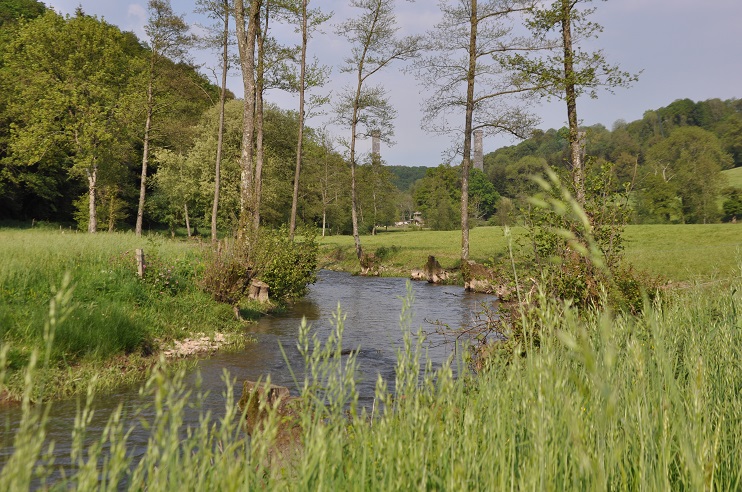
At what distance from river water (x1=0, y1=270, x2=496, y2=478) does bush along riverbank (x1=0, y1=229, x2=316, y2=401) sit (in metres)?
0.54

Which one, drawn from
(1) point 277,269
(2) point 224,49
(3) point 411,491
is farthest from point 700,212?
(3) point 411,491

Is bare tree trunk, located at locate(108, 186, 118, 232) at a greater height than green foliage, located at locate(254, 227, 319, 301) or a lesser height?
greater

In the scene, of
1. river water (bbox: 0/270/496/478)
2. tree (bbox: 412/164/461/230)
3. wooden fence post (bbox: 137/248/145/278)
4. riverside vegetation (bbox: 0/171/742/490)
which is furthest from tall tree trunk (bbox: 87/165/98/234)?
tree (bbox: 412/164/461/230)

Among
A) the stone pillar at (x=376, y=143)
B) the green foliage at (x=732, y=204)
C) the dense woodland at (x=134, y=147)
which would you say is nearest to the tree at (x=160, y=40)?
the dense woodland at (x=134, y=147)

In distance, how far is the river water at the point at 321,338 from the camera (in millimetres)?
6918

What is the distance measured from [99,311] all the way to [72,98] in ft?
90.5

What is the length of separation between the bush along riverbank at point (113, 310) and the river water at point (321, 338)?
536mm

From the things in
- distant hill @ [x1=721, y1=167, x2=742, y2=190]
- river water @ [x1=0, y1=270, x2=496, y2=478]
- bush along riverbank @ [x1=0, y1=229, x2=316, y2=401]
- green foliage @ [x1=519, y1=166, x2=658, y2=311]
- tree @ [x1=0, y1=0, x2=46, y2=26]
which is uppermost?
tree @ [x1=0, y1=0, x2=46, y2=26]

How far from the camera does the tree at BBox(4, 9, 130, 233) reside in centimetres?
3259

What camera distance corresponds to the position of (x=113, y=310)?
10.7 meters

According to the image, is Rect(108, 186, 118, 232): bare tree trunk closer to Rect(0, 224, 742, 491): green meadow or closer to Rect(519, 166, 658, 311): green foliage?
Rect(0, 224, 742, 491): green meadow

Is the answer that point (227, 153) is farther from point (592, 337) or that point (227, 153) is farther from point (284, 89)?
point (592, 337)

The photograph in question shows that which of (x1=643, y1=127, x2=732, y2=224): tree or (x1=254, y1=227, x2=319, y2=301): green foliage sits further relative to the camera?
(x1=643, y1=127, x2=732, y2=224): tree

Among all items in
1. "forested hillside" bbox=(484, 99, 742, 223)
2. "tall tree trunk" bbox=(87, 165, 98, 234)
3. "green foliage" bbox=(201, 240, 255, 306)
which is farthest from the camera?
"forested hillside" bbox=(484, 99, 742, 223)
